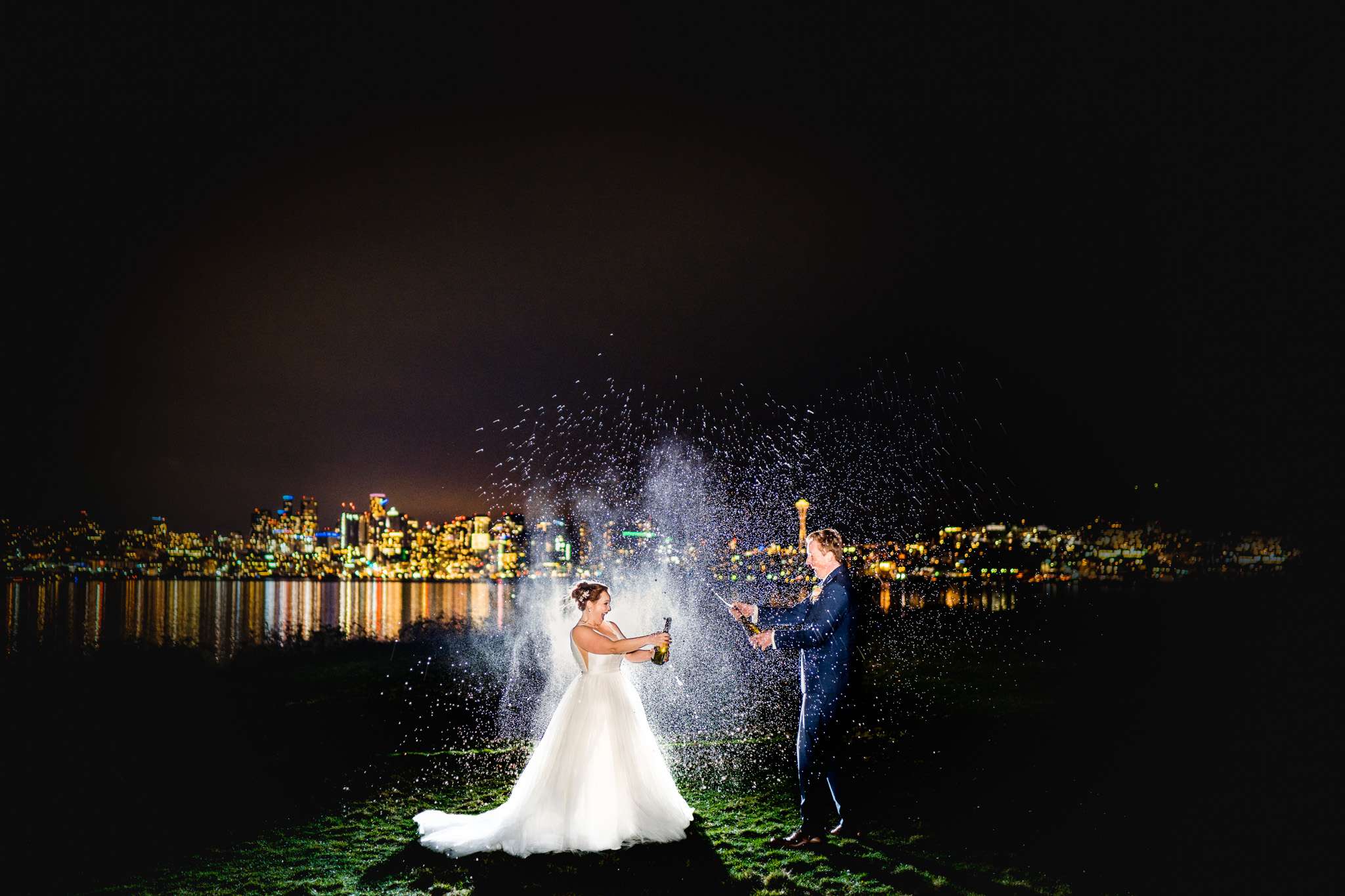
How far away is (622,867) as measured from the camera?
19.8ft

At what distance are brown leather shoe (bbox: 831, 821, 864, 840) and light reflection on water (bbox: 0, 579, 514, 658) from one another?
3097cm

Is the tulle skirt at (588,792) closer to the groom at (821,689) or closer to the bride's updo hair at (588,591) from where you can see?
the bride's updo hair at (588,591)

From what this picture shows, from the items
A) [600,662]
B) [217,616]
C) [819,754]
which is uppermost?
[600,662]

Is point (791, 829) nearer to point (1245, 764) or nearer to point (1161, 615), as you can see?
point (1245, 764)

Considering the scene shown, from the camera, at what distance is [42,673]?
84.2 ft

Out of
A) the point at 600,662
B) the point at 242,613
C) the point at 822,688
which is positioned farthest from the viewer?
→ the point at 242,613

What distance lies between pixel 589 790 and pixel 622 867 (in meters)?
0.71

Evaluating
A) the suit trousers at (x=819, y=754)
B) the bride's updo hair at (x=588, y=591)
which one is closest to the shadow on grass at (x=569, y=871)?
the suit trousers at (x=819, y=754)

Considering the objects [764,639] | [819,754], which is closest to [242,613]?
[764,639]

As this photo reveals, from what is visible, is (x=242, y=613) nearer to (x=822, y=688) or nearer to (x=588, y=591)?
(x=588, y=591)

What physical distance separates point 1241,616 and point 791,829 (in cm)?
4163

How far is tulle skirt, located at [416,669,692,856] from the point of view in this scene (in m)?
6.41


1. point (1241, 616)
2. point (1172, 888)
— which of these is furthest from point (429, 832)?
point (1241, 616)

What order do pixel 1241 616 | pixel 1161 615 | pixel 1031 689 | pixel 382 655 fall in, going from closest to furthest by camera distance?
pixel 1031 689 < pixel 382 655 < pixel 1241 616 < pixel 1161 615
